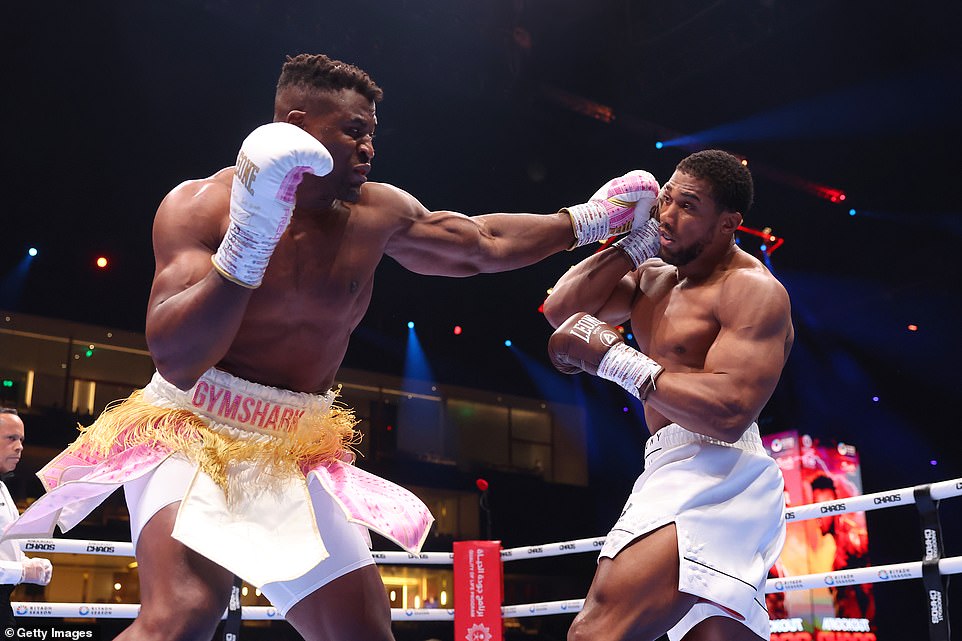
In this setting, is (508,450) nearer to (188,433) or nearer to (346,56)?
(346,56)

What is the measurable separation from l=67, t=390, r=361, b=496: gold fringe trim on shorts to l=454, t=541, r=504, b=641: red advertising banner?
2.25 metres

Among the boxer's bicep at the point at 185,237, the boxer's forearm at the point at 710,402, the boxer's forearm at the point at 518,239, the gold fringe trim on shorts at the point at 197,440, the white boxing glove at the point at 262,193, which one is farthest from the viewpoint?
the boxer's forearm at the point at 518,239

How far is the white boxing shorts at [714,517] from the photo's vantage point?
2109 mm

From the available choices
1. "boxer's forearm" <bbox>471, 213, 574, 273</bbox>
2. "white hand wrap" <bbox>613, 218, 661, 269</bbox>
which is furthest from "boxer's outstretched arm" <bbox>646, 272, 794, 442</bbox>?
"boxer's forearm" <bbox>471, 213, 574, 273</bbox>

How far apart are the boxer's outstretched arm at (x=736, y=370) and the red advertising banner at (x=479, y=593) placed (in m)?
2.08

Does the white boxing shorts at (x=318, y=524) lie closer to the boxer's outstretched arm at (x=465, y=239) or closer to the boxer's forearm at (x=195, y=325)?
the boxer's forearm at (x=195, y=325)

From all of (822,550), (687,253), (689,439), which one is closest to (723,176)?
(687,253)

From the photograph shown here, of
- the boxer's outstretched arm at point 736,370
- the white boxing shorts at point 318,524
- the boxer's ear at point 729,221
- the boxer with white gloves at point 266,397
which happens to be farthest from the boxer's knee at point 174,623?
the boxer's ear at point 729,221

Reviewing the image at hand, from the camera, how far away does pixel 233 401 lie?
1.97m

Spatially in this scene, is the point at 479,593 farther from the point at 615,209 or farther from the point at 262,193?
the point at 262,193

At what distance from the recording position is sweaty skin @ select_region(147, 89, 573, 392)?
67.6 inches

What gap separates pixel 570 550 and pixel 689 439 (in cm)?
195

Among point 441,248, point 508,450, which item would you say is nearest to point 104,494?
point 441,248

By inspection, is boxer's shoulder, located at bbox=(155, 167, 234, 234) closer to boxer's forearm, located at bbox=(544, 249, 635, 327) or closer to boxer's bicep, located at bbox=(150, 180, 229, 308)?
boxer's bicep, located at bbox=(150, 180, 229, 308)
